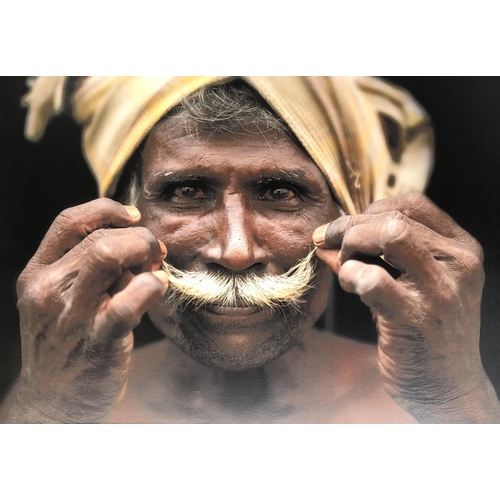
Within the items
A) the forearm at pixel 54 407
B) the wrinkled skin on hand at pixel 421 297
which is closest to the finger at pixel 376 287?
the wrinkled skin on hand at pixel 421 297

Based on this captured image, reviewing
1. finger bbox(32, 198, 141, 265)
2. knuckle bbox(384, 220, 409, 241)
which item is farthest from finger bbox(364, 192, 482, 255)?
finger bbox(32, 198, 141, 265)

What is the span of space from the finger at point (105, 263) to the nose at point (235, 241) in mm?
197

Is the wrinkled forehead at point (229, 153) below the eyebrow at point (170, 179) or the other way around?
the other way around

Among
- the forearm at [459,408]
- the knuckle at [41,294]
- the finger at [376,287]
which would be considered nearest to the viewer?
the finger at [376,287]

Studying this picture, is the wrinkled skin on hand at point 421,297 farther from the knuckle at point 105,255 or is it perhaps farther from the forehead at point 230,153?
the knuckle at point 105,255

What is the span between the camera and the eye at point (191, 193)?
80.3 inches

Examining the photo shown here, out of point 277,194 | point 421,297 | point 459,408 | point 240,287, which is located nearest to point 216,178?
point 277,194

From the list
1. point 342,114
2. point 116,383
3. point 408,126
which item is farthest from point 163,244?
point 408,126

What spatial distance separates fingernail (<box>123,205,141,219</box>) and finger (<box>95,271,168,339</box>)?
0.21 meters

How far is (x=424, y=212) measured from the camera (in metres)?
2.03

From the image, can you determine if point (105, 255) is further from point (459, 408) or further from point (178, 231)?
point (459, 408)

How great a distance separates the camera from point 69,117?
2066 millimetres

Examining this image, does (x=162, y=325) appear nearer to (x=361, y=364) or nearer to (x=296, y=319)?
(x=296, y=319)

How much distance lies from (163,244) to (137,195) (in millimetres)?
174
